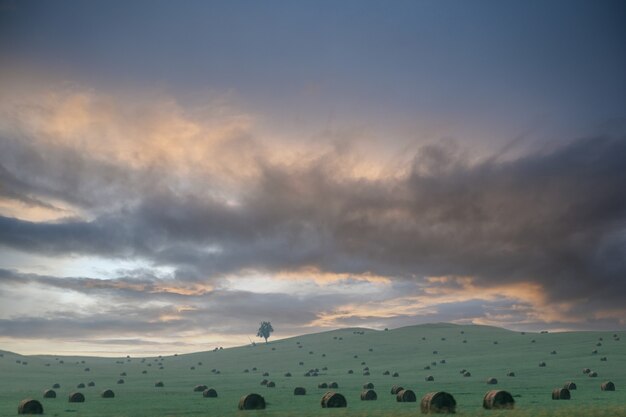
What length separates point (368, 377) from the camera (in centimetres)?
7656

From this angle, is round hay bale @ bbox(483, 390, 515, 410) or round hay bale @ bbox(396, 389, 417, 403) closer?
round hay bale @ bbox(483, 390, 515, 410)

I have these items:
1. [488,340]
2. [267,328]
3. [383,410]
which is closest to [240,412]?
[383,410]

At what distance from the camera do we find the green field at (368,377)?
119 ft

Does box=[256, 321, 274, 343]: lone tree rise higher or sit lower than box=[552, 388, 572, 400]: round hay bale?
higher

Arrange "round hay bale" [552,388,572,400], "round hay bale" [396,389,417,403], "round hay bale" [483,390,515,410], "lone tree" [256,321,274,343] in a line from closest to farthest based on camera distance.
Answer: "round hay bale" [483,390,515,410] < "round hay bale" [552,388,572,400] < "round hay bale" [396,389,417,403] < "lone tree" [256,321,274,343]

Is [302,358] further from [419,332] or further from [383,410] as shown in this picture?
[383,410]

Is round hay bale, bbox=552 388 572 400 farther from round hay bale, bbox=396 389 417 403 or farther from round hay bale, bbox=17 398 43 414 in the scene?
round hay bale, bbox=17 398 43 414

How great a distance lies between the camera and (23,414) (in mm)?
36156

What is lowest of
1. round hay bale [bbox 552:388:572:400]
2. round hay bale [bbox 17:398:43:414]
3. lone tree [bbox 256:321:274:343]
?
round hay bale [bbox 552:388:572:400]

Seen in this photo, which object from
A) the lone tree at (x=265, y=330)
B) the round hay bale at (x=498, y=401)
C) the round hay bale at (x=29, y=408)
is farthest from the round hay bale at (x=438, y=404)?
the lone tree at (x=265, y=330)

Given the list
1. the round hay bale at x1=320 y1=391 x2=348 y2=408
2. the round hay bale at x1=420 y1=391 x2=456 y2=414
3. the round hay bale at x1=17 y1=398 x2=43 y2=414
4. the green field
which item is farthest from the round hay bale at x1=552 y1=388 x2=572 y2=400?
the round hay bale at x1=17 y1=398 x2=43 y2=414

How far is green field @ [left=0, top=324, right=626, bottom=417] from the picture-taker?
1431 inches

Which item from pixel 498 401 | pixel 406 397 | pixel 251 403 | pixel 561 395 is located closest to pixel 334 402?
pixel 251 403

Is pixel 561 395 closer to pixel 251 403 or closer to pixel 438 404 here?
pixel 438 404
